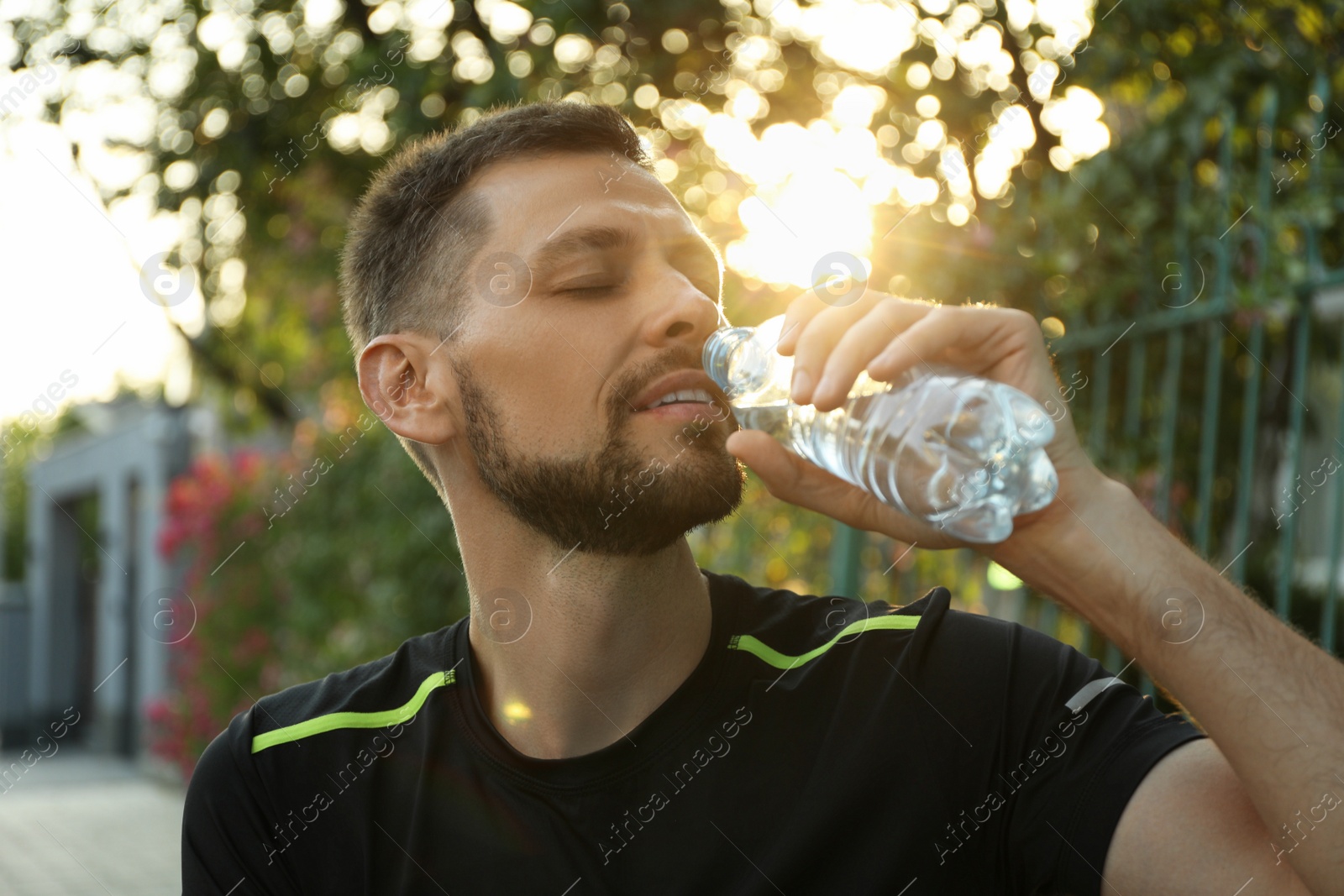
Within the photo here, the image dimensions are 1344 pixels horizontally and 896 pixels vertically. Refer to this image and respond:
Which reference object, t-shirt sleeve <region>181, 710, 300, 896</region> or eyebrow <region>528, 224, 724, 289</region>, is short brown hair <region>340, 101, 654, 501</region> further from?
t-shirt sleeve <region>181, 710, 300, 896</region>

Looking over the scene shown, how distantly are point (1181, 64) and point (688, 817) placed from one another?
90.7 inches

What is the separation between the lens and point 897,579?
3.80 metres

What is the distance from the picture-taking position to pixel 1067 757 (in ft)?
5.64

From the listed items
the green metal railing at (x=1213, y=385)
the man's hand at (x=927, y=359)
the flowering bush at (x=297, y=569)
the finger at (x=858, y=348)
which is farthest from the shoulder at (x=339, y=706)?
the flowering bush at (x=297, y=569)

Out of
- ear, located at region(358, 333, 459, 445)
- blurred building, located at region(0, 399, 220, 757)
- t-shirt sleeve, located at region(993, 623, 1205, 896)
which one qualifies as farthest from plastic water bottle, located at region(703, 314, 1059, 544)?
blurred building, located at region(0, 399, 220, 757)

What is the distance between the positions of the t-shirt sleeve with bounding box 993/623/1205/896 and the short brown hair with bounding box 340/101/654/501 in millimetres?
1210

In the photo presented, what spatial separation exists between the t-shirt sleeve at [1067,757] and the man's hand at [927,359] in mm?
479

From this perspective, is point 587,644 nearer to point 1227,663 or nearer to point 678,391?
point 678,391

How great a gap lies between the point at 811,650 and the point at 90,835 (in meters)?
9.21

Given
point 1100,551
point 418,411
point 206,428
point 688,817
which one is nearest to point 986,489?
point 1100,551

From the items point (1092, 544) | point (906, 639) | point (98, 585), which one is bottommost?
point (98, 585)

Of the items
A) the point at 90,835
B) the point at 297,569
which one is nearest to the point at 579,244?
the point at 297,569

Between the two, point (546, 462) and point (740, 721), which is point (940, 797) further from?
point (546, 462)

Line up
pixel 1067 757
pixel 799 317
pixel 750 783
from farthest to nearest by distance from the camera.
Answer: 1. pixel 750 783
2. pixel 1067 757
3. pixel 799 317
